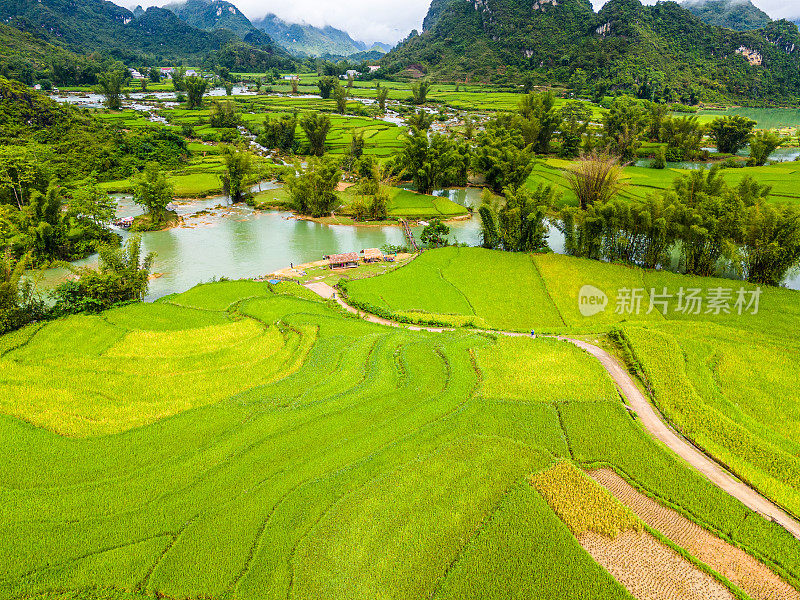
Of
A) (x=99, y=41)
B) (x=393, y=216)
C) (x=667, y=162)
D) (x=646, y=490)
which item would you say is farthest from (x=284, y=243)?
(x=99, y=41)

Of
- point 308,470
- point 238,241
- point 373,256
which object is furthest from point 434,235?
point 308,470

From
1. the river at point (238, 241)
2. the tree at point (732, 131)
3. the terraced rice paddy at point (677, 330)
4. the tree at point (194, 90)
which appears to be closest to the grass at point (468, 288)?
the terraced rice paddy at point (677, 330)

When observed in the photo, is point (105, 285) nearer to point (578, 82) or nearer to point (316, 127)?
point (316, 127)

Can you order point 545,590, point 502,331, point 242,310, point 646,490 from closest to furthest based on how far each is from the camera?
point 545,590, point 646,490, point 502,331, point 242,310

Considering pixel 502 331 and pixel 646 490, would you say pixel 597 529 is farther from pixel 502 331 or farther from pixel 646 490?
pixel 502 331

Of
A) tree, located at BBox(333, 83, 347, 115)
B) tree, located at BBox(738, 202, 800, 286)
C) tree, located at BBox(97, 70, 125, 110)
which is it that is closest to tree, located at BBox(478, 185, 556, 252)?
tree, located at BBox(738, 202, 800, 286)

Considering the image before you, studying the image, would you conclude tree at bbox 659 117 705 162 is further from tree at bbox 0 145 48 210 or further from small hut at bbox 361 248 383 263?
tree at bbox 0 145 48 210
